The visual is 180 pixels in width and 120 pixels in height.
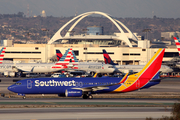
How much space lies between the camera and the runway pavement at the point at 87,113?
117 ft

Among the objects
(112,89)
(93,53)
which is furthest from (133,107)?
(93,53)

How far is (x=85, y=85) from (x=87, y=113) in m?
13.3

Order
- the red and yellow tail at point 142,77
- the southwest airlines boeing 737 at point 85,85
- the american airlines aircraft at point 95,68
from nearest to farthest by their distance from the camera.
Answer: the southwest airlines boeing 737 at point 85,85 → the red and yellow tail at point 142,77 → the american airlines aircraft at point 95,68

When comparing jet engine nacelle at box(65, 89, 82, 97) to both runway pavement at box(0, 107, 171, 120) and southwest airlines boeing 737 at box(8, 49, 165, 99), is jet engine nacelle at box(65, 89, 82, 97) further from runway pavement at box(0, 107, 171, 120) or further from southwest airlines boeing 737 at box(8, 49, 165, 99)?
runway pavement at box(0, 107, 171, 120)

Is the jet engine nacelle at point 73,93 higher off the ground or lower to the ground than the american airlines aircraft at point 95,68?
lower

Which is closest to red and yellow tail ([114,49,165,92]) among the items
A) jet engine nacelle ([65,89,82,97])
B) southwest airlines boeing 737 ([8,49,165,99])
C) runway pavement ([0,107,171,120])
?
southwest airlines boeing 737 ([8,49,165,99])

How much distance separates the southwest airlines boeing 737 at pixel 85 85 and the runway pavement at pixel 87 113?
953 centimetres

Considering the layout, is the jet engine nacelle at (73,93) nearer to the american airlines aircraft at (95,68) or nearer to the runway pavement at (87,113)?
the runway pavement at (87,113)

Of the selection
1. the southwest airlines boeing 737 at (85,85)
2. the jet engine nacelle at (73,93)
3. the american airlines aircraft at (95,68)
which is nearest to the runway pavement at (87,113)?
the jet engine nacelle at (73,93)

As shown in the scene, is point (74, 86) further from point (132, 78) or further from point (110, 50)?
point (110, 50)

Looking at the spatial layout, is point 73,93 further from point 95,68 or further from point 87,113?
point 95,68

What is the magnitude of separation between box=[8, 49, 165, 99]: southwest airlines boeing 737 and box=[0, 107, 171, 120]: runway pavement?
31.3 ft

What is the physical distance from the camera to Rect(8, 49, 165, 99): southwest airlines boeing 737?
50.5 m

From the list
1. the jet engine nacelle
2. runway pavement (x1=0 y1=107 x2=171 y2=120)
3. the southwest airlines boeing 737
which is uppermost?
the southwest airlines boeing 737
